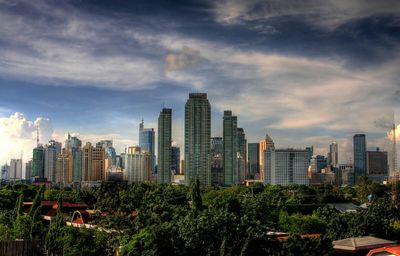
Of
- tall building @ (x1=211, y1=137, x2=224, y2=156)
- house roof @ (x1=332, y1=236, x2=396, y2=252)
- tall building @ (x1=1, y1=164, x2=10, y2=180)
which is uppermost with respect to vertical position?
tall building @ (x1=211, y1=137, x2=224, y2=156)

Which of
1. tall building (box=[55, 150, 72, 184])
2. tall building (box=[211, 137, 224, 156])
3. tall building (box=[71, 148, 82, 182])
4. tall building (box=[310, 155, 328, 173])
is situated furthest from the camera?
tall building (box=[310, 155, 328, 173])

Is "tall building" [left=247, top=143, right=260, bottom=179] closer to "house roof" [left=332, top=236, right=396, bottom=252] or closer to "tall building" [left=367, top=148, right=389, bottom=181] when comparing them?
"tall building" [left=367, top=148, right=389, bottom=181]

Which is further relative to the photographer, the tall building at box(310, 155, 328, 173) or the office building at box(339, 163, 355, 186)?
the tall building at box(310, 155, 328, 173)

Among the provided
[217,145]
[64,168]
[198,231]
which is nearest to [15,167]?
[64,168]

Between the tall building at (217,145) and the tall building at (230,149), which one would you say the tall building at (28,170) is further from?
the tall building at (230,149)

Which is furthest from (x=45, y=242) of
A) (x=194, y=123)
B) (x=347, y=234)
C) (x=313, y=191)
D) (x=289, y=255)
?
(x=194, y=123)

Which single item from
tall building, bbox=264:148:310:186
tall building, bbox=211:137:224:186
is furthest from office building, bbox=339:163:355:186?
tall building, bbox=211:137:224:186

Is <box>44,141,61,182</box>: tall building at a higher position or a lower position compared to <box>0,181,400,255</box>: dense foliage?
higher

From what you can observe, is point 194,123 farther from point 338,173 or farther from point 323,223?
point 323,223
